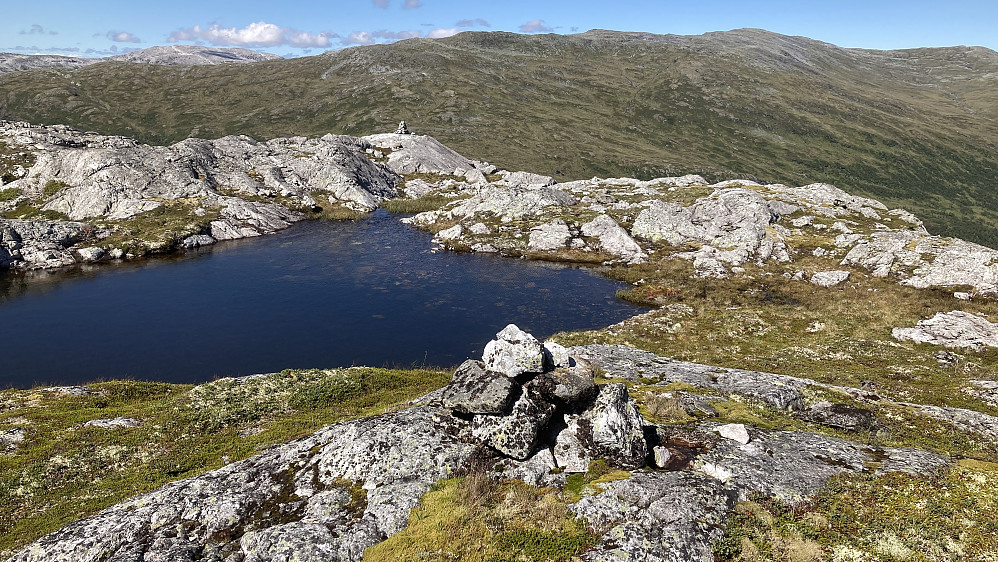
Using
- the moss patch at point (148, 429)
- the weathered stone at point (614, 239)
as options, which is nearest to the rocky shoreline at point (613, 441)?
the moss patch at point (148, 429)

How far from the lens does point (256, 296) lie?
70188mm

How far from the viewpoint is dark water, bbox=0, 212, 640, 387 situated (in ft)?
165

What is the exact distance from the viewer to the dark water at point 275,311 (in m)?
50.3

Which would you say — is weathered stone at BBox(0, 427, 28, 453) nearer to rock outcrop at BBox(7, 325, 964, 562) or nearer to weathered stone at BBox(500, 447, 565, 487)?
rock outcrop at BBox(7, 325, 964, 562)

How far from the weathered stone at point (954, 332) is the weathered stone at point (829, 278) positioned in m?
23.9

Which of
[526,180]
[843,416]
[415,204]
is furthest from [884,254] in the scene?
[415,204]

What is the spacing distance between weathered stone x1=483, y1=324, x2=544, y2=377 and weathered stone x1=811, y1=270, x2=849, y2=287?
74294mm

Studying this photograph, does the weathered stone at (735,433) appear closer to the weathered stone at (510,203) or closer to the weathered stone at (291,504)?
the weathered stone at (291,504)

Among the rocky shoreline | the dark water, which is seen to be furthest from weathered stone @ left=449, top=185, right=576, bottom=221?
the rocky shoreline

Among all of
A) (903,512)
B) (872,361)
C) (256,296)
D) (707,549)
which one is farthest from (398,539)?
(256,296)

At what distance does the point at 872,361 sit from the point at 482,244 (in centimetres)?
7160

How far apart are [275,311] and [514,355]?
179 feet

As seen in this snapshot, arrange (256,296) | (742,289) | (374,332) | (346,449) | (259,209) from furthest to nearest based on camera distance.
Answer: (259,209) < (742,289) < (256,296) < (374,332) < (346,449)

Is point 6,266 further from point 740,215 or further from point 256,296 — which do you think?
point 740,215
